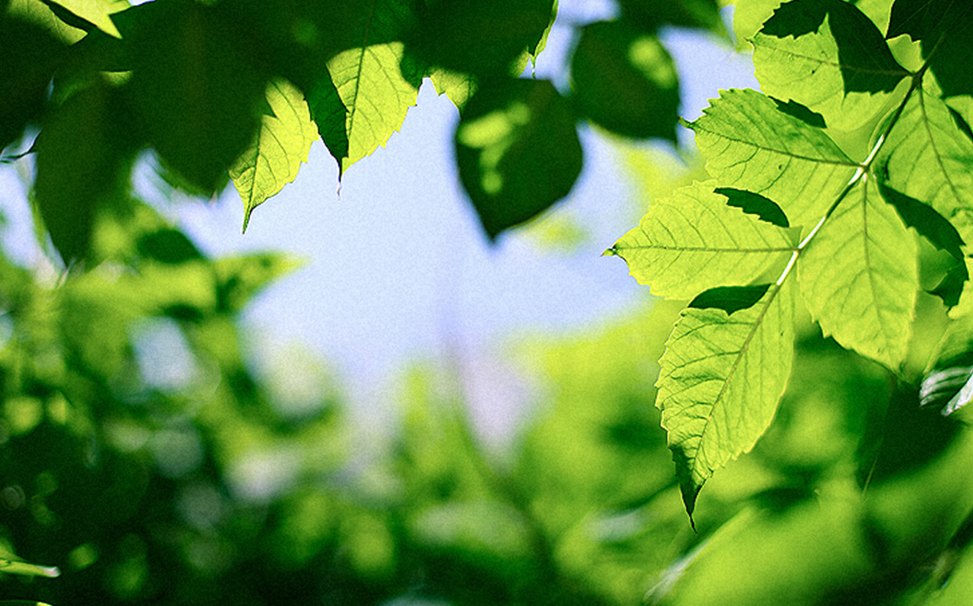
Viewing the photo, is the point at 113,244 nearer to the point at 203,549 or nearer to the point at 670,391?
the point at 203,549

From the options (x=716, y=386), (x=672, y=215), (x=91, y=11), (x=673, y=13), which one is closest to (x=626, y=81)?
(x=673, y=13)

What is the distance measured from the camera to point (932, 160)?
374 mm

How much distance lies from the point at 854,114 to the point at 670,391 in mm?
249

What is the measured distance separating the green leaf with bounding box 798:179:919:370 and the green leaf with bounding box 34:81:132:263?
0.47m

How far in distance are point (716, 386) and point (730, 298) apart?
0.20 feet

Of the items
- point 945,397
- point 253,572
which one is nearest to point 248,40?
point 945,397

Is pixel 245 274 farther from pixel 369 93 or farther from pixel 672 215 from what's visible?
pixel 672 215

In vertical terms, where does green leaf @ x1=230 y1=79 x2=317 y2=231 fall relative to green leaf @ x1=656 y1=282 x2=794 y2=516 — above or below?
above

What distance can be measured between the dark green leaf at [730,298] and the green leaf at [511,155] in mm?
131

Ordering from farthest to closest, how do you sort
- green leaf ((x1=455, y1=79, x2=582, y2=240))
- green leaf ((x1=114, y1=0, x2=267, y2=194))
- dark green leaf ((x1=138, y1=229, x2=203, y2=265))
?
dark green leaf ((x1=138, y1=229, x2=203, y2=265)), green leaf ((x1=455, y1=79, x2=582, y2=240)), green leaf ((x1=114, y1=0, x2=267, y2=194))

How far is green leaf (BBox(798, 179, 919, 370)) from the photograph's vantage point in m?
0.37

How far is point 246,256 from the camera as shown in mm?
946

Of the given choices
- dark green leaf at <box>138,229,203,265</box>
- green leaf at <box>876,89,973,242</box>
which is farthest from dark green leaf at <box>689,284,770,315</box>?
dark green leaf at <box>138,229,203,265</box>

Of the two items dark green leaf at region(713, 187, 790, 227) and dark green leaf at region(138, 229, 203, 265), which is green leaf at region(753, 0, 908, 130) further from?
dark green leaf at region(138, 229, 203, 265)
